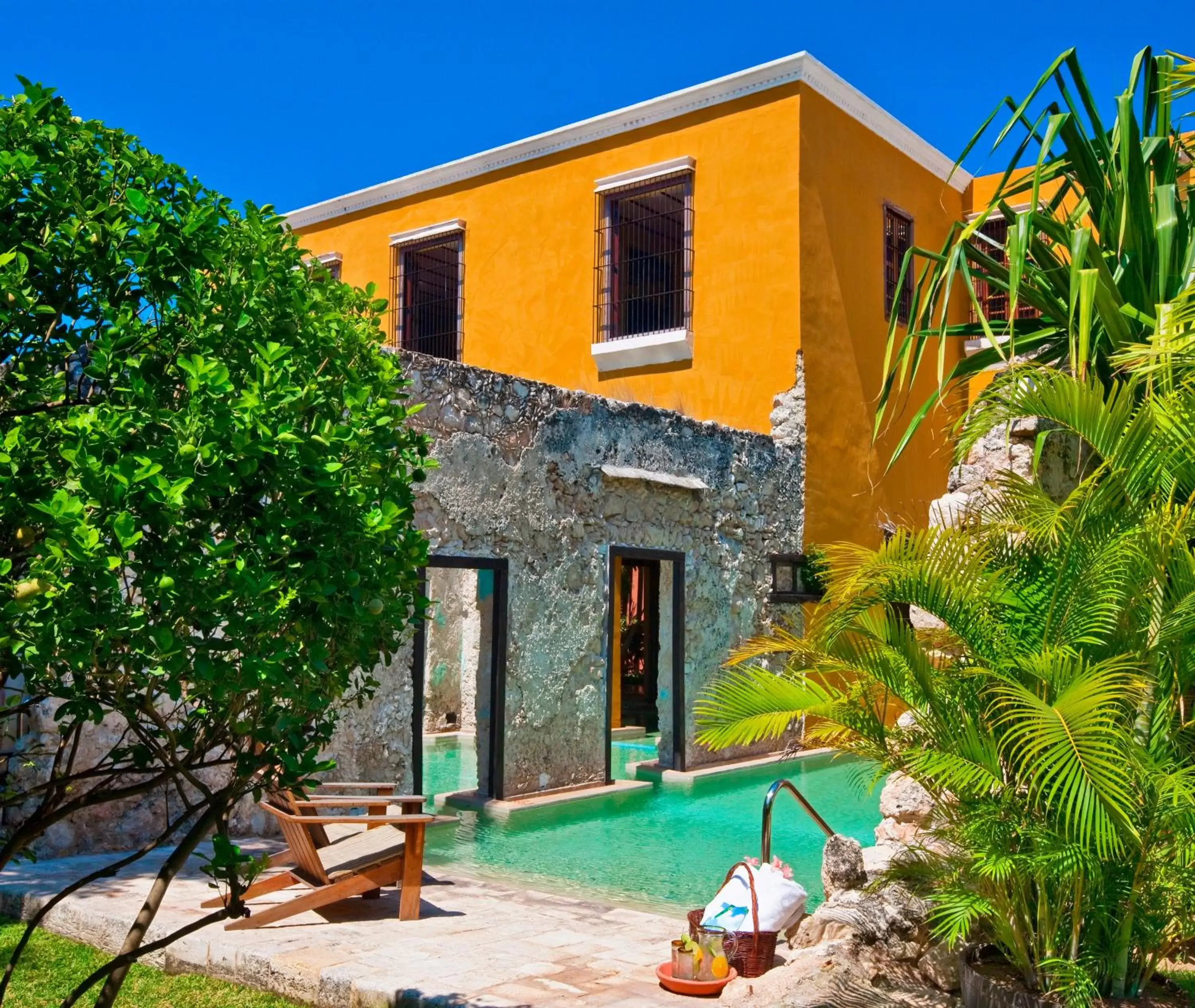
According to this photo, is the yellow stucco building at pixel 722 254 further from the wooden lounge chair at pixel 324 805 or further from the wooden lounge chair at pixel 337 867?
the wooden lounge chair at pixel 337 867

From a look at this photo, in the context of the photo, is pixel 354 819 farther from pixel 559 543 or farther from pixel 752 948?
pixel 559 543

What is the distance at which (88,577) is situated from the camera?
2.21 meters

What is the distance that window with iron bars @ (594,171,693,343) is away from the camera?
46.8 ft

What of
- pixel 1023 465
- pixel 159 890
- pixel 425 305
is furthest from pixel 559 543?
pixel 425 305

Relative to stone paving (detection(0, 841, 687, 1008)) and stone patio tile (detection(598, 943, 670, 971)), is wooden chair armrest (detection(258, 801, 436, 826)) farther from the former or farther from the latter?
stone patio tile (detection(598, 943, 670, 971))

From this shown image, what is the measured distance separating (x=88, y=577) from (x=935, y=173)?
15960mm

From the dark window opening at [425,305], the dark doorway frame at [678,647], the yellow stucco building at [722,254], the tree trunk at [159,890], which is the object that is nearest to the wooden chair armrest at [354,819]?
the tree trunk at [159,890]

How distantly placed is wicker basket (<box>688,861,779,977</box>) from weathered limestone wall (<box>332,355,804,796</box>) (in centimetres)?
421

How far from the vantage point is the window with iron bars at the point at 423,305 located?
653 inches

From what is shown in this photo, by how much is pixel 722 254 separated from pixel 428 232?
4.63m

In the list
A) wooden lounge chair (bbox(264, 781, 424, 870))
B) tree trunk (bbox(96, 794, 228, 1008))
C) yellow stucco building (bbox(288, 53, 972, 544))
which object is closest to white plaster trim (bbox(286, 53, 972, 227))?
yellow stucco building (bbox(288, 53, 972, 544))

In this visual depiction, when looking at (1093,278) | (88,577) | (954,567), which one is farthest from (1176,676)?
(88,577)

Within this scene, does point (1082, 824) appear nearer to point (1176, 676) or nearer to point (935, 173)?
point (1176, 676)

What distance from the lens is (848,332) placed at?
14.1 meters
